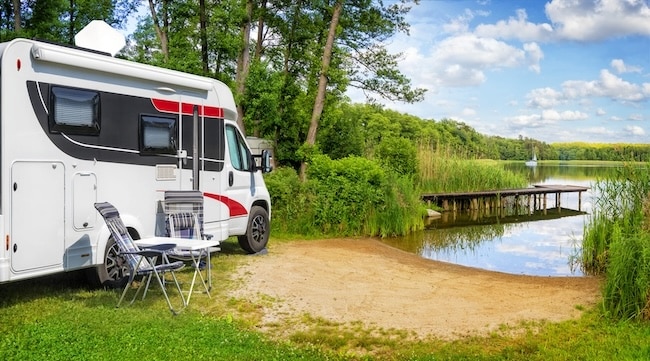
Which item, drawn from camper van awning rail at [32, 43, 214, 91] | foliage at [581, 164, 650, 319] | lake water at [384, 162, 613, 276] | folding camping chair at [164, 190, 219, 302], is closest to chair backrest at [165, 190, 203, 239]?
folding camping chair at [164, 190, 219, 302]

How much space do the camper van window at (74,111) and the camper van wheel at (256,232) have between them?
3864 millimetres

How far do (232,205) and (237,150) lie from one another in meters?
0.97

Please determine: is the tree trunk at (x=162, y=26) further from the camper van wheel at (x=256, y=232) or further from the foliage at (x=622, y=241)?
the foliage at (x=622, y=241)

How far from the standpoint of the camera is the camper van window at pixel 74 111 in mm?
6885

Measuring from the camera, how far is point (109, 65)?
24.6ft

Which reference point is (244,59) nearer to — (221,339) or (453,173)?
(453,173)

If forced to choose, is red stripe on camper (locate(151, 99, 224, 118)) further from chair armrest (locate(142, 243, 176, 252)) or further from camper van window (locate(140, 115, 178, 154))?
chair armrest (locate(142, 243, 176, 252))

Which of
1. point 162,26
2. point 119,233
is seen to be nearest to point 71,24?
point 162,26

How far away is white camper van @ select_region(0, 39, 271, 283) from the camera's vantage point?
6.44 metres

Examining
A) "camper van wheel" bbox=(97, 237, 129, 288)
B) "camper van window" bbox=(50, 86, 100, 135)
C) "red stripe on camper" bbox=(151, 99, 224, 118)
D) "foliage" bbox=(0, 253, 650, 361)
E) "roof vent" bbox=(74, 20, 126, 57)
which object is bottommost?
"foliage" bbox=(0, 253, 650, 361)

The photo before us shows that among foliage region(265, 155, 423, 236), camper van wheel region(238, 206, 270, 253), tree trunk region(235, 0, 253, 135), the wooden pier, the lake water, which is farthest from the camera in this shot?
the wooden pier

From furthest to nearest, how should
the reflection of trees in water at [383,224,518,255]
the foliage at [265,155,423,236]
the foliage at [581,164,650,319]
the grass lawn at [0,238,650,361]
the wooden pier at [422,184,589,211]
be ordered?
the wooden pier at [422,184,589,211] < the reflection of trees in water at [383,224,518,255] < the foliage at [265,155,423,236] < the foliage at [581,164,650,319] < the grass lawn at [0,238,650,361]

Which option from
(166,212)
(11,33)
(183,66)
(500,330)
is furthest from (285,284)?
(11,33)

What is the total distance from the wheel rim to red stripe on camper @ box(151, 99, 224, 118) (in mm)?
2234
